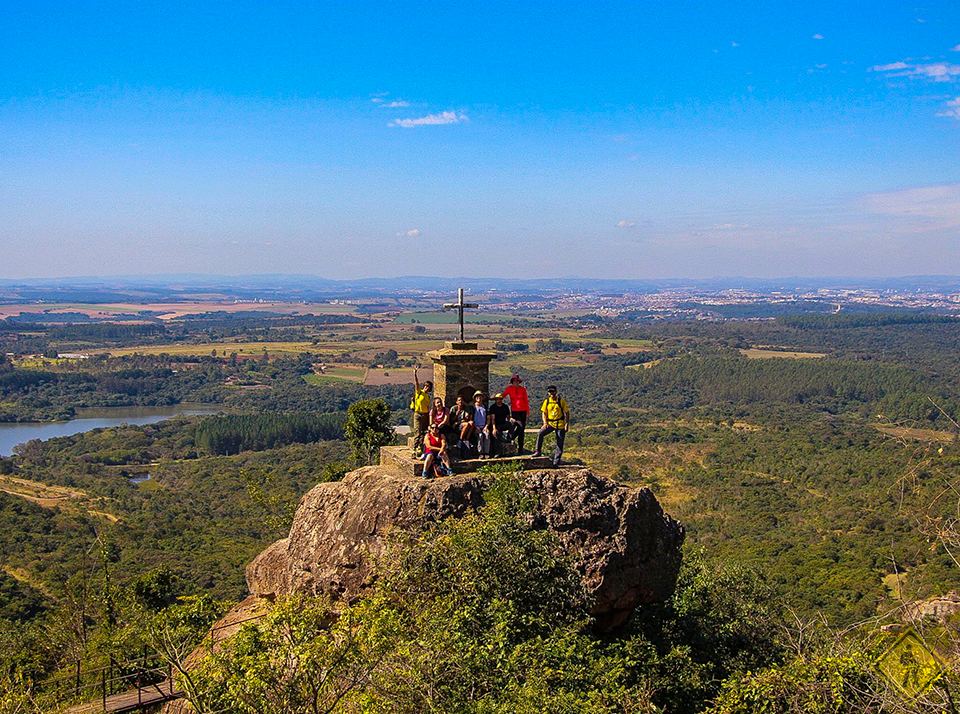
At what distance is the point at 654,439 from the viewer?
73.3 metres

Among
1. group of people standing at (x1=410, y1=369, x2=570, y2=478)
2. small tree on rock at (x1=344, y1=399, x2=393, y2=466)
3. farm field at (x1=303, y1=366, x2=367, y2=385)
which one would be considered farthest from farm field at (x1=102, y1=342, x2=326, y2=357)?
group of people standing at (x1=410, y1=369, x2=570, y2=478)

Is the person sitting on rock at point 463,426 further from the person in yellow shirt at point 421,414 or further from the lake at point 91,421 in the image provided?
the lake at point 91,421

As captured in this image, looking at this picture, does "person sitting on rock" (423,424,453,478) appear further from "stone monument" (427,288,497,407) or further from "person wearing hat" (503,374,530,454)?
"person wearing hat" (503,374,530,454)

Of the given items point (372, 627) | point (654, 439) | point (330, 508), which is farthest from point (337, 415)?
point (372, 627)

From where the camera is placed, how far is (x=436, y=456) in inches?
489

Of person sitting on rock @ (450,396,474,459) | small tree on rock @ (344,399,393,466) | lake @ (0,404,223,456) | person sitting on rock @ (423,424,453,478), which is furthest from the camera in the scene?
lake @ (0,404,223,456)

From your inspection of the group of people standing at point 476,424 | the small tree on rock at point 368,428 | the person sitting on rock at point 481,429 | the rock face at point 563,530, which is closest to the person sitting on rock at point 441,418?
the group of people standing at point 476,424

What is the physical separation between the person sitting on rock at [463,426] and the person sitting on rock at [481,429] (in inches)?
4.5

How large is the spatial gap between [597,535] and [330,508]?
4934 millimetres

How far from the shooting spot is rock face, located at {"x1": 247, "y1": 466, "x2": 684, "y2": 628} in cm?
1059

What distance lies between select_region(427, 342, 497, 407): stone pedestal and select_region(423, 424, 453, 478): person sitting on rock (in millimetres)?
1480

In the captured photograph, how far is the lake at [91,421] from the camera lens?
85.8 metres

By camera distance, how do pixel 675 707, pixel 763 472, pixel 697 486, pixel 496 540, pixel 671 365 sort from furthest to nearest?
1. pixel 671 365
2. pixel 763 472
3. pixel 697 486
4. pixel 675 707
5. pixel 496 540

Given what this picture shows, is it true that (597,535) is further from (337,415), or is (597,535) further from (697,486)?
(337,415)
